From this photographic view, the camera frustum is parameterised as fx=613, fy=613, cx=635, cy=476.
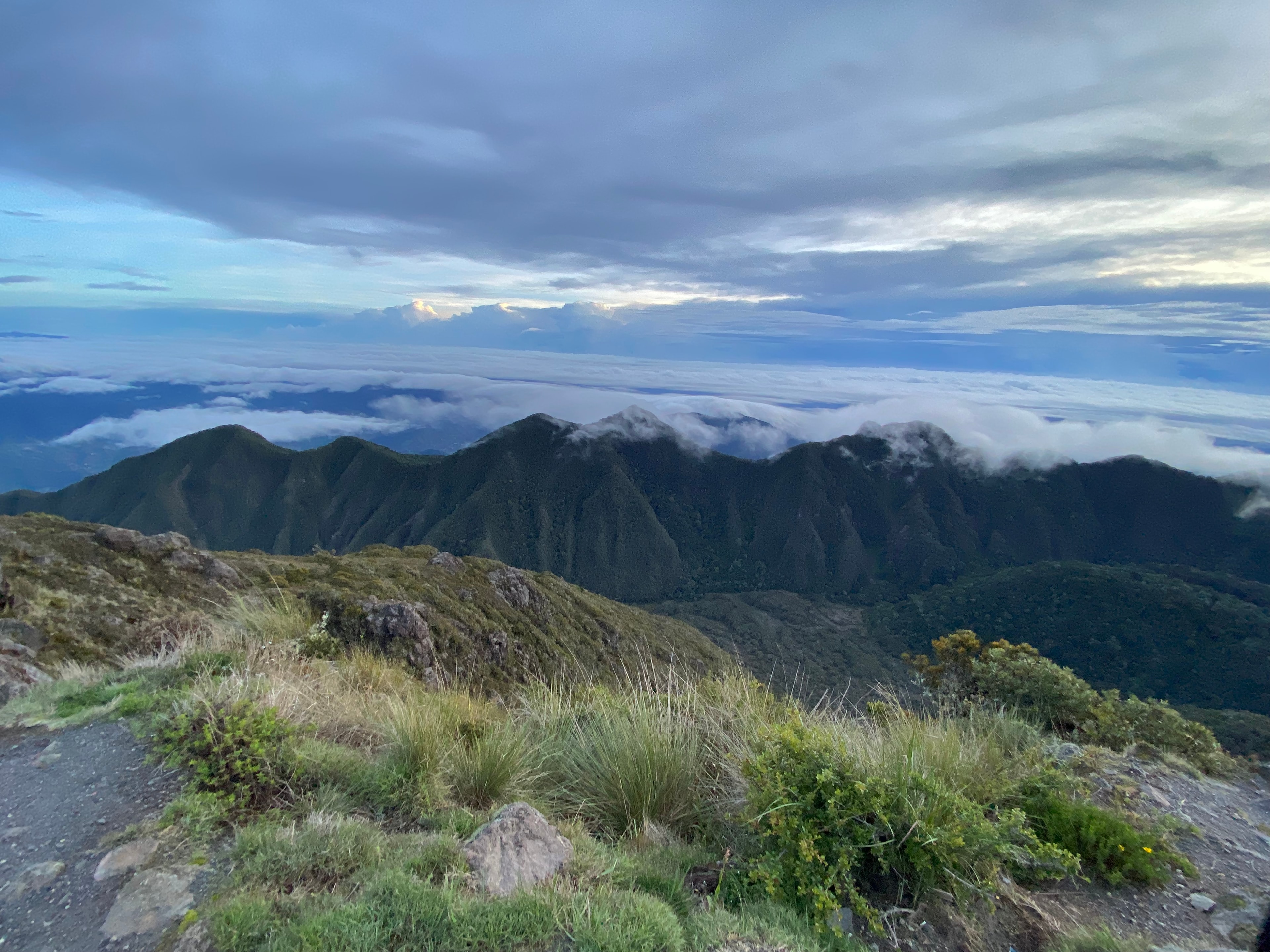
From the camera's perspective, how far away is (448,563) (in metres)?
59.8

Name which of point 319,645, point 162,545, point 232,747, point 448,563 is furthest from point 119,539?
point 232,747

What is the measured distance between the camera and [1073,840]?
14.4 ft

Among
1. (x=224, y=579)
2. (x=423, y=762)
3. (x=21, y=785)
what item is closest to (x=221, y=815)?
(x=423, y=762)

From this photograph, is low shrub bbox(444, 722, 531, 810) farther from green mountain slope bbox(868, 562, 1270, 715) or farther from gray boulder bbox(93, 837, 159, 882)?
green mountain slope bbox(868, 562, 1270, 715)

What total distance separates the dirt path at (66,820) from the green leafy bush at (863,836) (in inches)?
126

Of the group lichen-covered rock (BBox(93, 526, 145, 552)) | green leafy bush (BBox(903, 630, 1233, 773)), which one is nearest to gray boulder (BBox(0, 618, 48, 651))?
green leafy bush (BBox(903, 630, 1233, 773))

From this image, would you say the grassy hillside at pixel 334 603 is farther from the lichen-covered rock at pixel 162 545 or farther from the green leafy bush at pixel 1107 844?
the green leafy bush at pixel 1107 844

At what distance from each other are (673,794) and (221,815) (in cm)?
299

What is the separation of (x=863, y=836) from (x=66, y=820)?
4864mm

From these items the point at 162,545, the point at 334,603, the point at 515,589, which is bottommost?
the point at 515,589

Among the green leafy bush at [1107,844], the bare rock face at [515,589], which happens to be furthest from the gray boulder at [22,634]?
the bare rock face at [515,589]

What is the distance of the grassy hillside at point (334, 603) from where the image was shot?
11.9 meters

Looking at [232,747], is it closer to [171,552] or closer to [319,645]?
[319,645]

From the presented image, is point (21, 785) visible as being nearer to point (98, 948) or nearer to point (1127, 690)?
point (98, 948)
